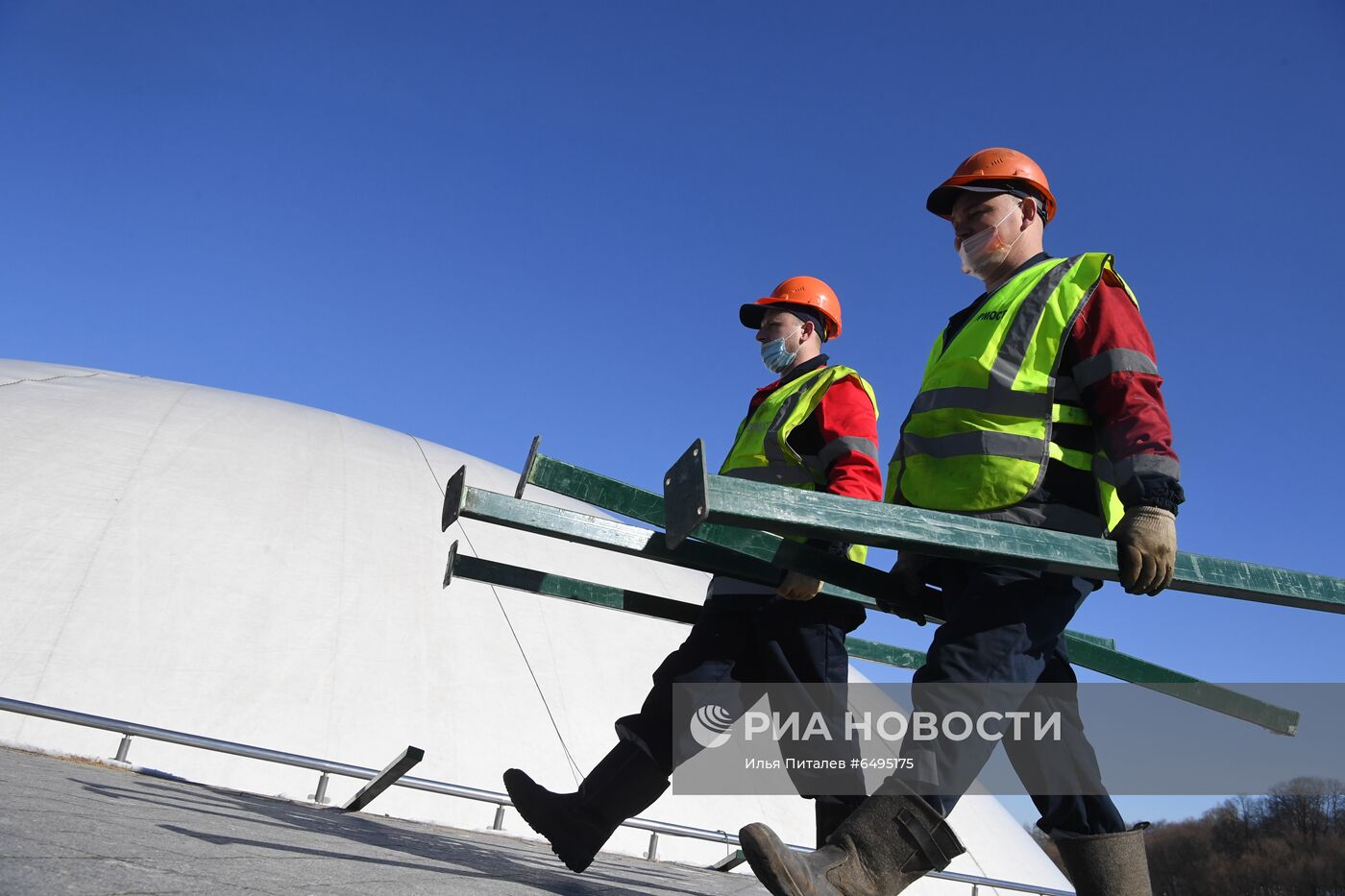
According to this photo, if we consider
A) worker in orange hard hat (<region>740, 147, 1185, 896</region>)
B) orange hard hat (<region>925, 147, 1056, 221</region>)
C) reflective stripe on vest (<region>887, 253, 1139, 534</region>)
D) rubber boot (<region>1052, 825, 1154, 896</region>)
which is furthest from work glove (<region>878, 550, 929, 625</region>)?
orange hard hat (<region>925, 147, 1056, 221</region>)

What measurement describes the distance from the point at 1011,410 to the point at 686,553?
91 cm

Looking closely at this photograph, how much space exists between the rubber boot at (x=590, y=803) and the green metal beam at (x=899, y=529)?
1.06 m

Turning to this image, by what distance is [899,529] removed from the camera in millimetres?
1783

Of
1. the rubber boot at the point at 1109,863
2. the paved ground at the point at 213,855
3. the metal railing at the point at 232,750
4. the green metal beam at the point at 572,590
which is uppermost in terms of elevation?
the green metal beam at the point at 572,590

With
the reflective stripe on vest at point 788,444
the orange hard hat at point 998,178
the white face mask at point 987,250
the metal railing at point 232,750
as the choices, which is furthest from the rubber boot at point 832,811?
the metal railing at point 232,750

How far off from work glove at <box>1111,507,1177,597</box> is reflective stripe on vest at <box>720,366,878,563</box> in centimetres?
100

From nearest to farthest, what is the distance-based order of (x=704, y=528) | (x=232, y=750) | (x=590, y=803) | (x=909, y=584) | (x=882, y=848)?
(x=882, y=848) → (x=704, y=528) → (x=909, y=584) → (x=590, y=803) → (x=232, y=750)

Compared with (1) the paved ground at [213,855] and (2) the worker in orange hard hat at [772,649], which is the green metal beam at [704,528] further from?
(1) the paved ground at [213,855]

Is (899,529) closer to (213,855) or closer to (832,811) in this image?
(832,811)

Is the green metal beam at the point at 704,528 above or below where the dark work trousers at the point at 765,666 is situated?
above

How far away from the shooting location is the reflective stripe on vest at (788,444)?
9.40 feet

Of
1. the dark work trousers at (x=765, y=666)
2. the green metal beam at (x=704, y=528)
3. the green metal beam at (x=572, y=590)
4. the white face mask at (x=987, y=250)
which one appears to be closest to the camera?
the green metal beam at (x=704, y=528)

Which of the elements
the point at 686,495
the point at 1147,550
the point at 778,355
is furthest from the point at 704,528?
the point at 778,355

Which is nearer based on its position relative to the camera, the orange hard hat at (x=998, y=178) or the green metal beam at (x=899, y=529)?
the green metal beam at (x=899, y=529)
